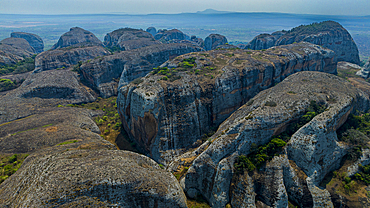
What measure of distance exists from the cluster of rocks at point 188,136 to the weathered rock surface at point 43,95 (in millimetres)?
332

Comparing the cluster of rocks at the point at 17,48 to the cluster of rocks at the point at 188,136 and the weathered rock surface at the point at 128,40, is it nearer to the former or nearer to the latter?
the cluster of rocks at the point at 188,136

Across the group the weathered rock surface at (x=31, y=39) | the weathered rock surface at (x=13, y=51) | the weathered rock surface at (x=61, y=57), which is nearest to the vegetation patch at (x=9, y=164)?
the weathered rock surface at (x=61, y=57)

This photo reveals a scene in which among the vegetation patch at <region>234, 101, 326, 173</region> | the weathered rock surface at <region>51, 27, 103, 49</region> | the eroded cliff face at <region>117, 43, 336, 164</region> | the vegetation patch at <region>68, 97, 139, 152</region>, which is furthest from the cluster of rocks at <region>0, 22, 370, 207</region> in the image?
the weathered rock surface at <region>51, 27, 103, 49</region>

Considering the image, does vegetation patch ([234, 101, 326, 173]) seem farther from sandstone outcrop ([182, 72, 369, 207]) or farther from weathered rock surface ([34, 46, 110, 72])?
weathered rock surface ([34, 46, 110, 72])

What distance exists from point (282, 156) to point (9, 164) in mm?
41725

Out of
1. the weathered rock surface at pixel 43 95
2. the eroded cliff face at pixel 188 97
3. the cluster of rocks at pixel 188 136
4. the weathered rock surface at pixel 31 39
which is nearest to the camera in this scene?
the cluster of rocks at pixel 188 136

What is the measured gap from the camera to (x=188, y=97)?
40438mm

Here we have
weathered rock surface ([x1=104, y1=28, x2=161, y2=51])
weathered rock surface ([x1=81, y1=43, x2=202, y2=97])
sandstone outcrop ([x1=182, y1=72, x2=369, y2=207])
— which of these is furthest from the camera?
weathered rock surface ([x1=104, y1=28, x2=161, y2=51])

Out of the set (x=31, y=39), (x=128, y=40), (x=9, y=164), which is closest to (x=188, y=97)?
(x=9, y=164)

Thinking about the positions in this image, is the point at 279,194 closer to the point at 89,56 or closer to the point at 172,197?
the point at 172,197

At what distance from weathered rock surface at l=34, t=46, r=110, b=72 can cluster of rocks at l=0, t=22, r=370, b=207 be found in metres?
16.6

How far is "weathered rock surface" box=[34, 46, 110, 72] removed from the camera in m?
76.9

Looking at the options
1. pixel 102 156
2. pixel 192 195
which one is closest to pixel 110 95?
pixel 102 156

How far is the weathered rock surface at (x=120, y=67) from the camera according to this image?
70438 millimetres
